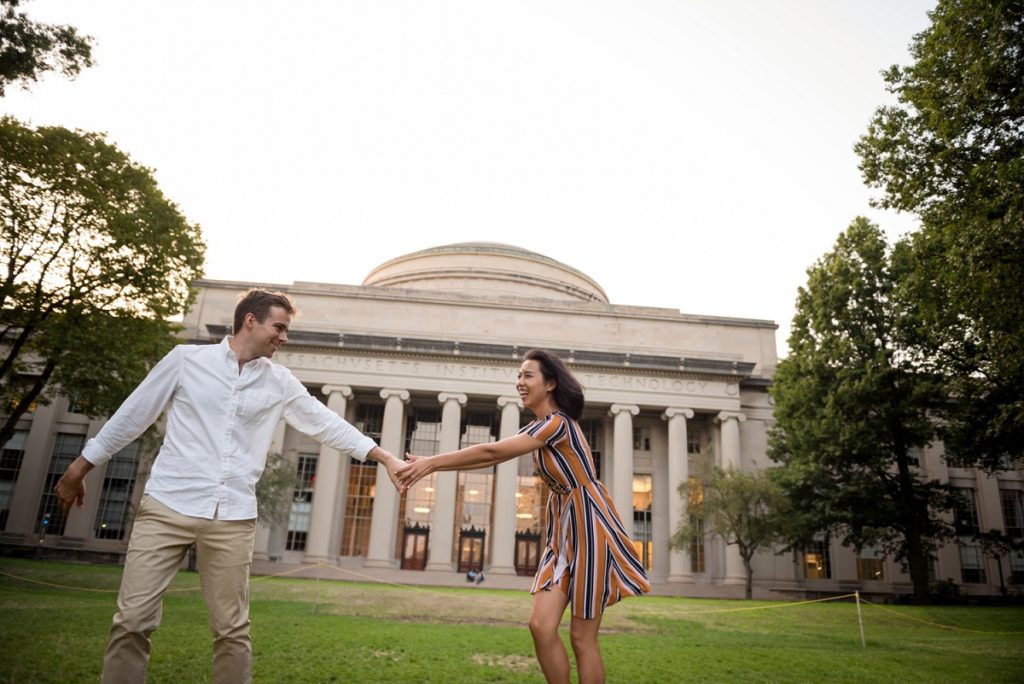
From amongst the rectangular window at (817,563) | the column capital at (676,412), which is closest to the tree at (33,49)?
the column capital at (676,412)

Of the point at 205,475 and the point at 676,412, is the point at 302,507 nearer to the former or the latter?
the point at 676,412

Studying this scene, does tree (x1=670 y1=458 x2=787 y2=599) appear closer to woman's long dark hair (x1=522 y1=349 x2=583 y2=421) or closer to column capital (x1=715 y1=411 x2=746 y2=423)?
column capital (x1=715 y1=411 x2=746 y2=423)

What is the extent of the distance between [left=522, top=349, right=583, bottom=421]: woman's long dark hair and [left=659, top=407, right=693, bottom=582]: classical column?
34634 millimetres

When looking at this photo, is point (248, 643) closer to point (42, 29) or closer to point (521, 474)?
point (42, 29)

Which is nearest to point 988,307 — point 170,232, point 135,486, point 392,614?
point 392,614

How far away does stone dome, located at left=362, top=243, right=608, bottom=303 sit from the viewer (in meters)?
54.1

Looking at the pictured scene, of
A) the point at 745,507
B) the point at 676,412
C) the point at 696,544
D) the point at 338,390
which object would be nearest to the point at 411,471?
the point at 745,507

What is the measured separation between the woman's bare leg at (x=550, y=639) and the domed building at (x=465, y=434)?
3382cm

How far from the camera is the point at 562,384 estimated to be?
4.75 metres

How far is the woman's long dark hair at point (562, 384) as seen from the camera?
15.5 feet

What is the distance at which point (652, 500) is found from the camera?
141 ft

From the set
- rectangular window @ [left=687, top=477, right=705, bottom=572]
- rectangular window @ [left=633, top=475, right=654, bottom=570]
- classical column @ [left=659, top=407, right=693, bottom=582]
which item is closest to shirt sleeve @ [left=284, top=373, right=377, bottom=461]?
rectangular window @ [left=687, top=477, right=705, bottom=572]

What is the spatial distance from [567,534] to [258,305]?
2834 millimetres

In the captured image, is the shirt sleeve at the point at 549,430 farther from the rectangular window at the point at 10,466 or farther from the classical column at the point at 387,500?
the rectangular window at the point at 10,466
